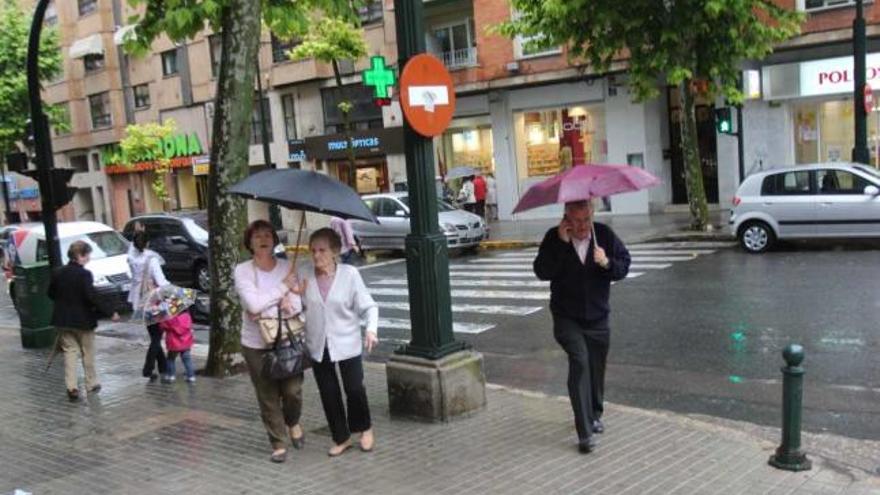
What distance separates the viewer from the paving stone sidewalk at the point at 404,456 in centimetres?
492

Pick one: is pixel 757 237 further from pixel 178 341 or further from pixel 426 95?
pixel 178 341

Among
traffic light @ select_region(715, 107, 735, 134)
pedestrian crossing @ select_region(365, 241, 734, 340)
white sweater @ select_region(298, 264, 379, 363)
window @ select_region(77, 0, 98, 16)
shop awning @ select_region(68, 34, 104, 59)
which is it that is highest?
window @ select_region(77, 0, 98, 16)

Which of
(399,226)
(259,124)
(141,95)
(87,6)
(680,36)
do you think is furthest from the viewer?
(87,6)

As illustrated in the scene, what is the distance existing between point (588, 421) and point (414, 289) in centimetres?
167

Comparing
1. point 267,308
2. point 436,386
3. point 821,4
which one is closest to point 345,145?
point 821,4

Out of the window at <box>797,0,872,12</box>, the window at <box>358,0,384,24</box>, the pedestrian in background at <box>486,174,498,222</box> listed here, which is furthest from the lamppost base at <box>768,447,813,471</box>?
the window at <box>358,0,384,24</box>

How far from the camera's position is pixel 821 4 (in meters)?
20.1

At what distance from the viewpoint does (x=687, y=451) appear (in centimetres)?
534

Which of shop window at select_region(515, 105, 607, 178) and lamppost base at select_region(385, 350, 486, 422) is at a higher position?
shop window at select_region(515, 105, 607, 178)

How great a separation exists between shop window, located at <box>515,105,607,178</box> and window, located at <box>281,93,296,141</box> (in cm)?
1013

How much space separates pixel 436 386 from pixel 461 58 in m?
22.0

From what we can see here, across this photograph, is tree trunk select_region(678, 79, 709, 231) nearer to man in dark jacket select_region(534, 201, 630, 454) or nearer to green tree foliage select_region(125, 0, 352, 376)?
green tree foliage select_region(125, 0, 352, 376)

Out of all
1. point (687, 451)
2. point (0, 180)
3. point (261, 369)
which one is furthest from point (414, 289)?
point (0, 180)

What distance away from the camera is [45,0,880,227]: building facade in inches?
816
